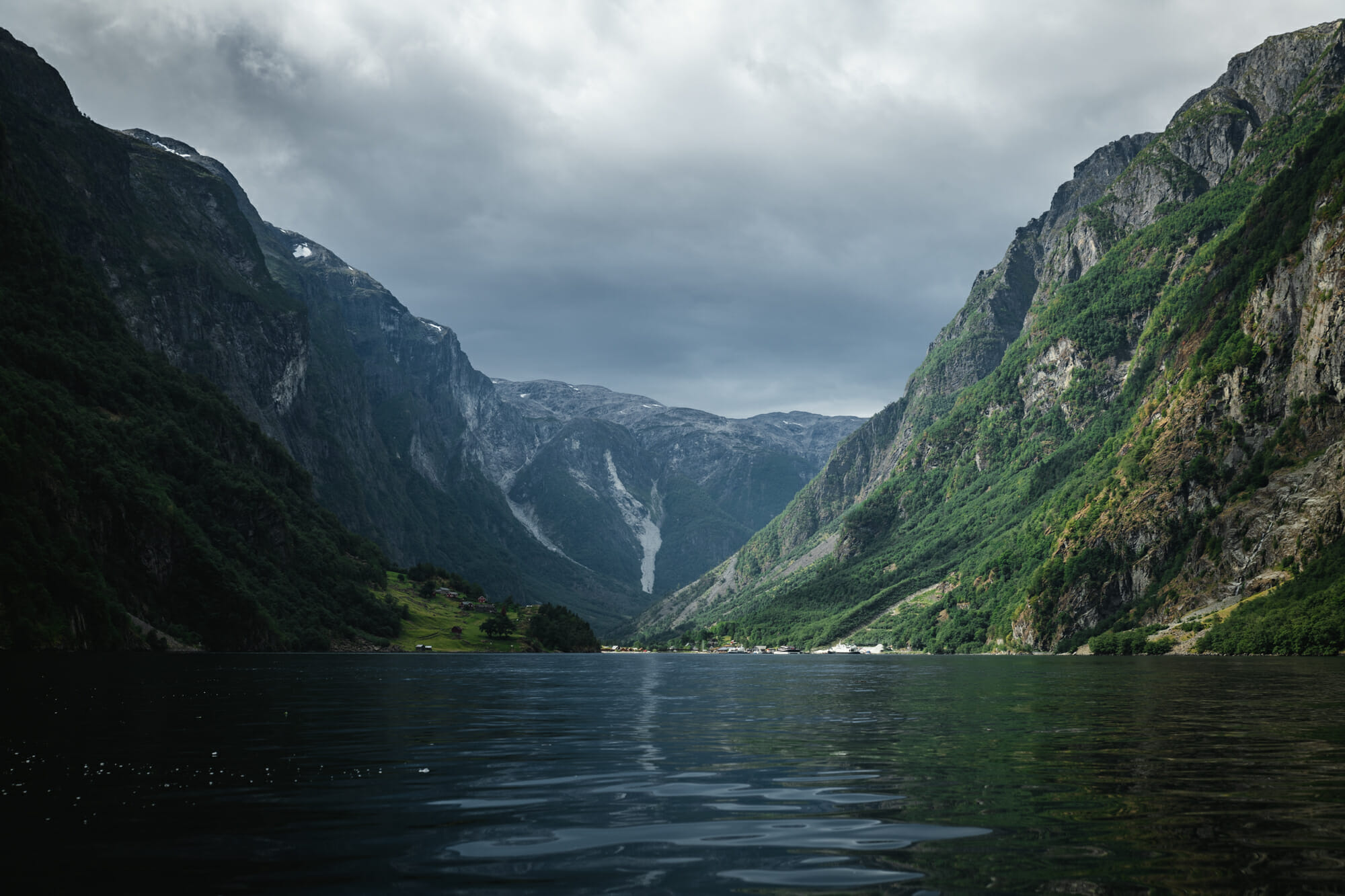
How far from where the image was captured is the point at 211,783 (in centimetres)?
2273

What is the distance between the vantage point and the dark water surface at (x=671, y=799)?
13.8 m

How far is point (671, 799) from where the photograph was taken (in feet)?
69.4

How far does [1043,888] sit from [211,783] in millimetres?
20724

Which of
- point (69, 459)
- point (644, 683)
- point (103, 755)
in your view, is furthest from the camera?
point (69, 459)

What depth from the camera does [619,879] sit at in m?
13.6

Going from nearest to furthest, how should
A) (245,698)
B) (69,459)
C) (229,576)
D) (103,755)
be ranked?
(103,755) < (245,698) < (69,459) < (229,576)

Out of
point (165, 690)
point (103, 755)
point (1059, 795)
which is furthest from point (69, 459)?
point (1059, 795)

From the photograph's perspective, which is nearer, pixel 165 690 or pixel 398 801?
pixel 398 801

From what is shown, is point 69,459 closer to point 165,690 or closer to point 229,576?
point 229,576

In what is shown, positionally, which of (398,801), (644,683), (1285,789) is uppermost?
(1285,789)

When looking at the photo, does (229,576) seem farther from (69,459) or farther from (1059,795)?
(1059,795)

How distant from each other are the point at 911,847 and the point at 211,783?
18343 mm

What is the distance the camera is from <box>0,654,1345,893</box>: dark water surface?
13.8 meters

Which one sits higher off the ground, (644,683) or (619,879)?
(619,879)
